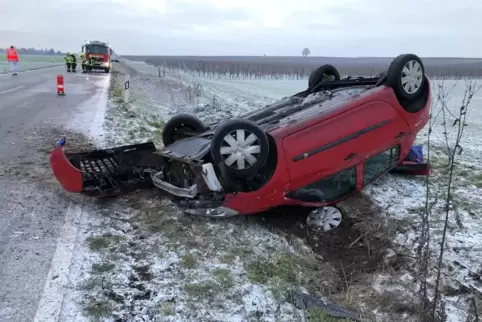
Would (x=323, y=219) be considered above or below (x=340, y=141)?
below

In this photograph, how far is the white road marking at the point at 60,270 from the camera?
3.01 metres

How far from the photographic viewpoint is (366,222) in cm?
539

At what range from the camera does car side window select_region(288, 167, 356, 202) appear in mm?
4891

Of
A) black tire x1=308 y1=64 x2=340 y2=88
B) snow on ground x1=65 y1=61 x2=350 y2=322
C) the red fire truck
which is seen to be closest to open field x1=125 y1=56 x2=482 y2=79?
the red fire truck

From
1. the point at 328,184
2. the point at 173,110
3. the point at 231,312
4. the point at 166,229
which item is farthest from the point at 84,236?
the point at 173,110

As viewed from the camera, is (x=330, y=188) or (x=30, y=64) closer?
(x=330, y=188)

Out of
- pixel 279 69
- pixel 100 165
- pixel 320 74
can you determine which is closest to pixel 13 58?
pixel 100 165

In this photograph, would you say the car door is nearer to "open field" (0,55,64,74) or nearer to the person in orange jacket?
the person in orange jacket

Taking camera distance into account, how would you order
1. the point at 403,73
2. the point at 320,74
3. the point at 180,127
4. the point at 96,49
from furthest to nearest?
the point at 96,49, the point at 320,74, the point at 180,127, the point at 403,73

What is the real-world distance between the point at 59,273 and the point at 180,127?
300 centimetres

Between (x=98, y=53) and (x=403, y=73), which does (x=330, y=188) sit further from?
(x=98, y=53)

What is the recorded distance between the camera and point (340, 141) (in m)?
4.93

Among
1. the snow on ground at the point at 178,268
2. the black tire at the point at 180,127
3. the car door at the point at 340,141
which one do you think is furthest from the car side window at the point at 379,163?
the black tire at the point at 180,127

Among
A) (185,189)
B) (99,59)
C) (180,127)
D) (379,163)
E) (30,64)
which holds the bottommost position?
(185,189)
